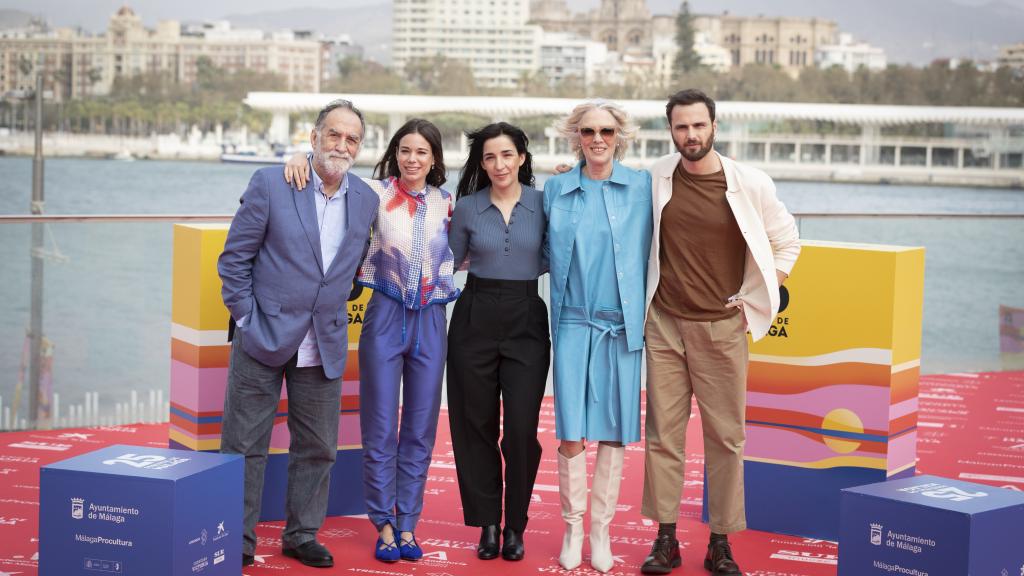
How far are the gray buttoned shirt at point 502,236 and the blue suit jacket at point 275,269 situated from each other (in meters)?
0.35

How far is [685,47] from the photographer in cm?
7369

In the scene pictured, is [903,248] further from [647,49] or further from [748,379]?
[647,49]

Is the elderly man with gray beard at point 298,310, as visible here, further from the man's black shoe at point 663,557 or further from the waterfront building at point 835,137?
the waterfront building at point 835,137

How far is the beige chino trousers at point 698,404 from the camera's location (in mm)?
3262

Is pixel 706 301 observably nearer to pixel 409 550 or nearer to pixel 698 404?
pixel 698 404

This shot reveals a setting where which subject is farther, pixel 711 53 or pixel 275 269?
pixel 711 53

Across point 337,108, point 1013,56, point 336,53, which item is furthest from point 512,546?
point 1013,56

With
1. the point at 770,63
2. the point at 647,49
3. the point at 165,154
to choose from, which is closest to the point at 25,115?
the point at 165,154

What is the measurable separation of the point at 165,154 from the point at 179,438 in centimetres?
6209

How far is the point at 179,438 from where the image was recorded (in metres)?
3.67

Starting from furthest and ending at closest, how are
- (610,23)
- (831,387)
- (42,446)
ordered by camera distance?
(610,23) < (42,446) < (831,387)

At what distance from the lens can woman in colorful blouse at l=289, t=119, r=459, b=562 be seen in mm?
3303

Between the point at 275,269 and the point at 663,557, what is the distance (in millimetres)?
1320

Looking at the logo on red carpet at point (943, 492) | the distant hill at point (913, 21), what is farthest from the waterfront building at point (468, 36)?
the logo on red carpet at point (943, 492)
